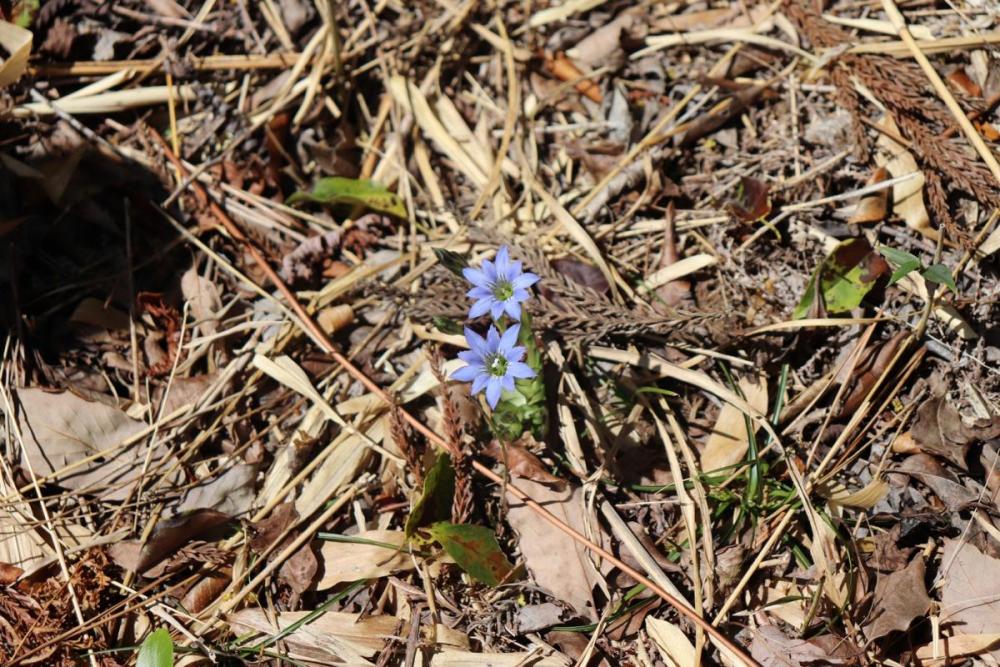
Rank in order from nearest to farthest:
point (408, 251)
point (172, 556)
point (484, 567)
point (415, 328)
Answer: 1. point (484, 567)
2. point (172, 556)
3. point (415, 328)
4. point (408, 251)

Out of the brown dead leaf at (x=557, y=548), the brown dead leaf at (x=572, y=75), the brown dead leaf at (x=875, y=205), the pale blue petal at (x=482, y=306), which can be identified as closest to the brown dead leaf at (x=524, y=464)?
the brown dead leaf at (x=557, y=548)

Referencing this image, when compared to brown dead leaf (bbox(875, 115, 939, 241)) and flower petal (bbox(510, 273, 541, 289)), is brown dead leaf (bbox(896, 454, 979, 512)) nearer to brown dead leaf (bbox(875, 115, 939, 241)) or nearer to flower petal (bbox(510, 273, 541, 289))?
brown dead leaf (bbox(875, 115, 939, 241))

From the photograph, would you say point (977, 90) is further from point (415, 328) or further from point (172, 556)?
point (172, 556)

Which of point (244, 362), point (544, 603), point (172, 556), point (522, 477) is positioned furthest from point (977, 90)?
point (172, 556)

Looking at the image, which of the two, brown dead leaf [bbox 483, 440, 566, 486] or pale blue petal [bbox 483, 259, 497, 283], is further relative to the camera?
brown dead leaf [bbox 483, 440, 566, 486]

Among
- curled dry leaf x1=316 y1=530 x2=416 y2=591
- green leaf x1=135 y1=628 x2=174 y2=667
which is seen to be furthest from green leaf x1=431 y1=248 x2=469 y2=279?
green leaf x1=135 y1=628 x2=174 y2=667

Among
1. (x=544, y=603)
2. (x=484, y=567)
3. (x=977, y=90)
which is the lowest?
(x=544, y=603)

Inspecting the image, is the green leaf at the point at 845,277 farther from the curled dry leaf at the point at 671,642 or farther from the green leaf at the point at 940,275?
the curled dry leaf at the point at 671,642
